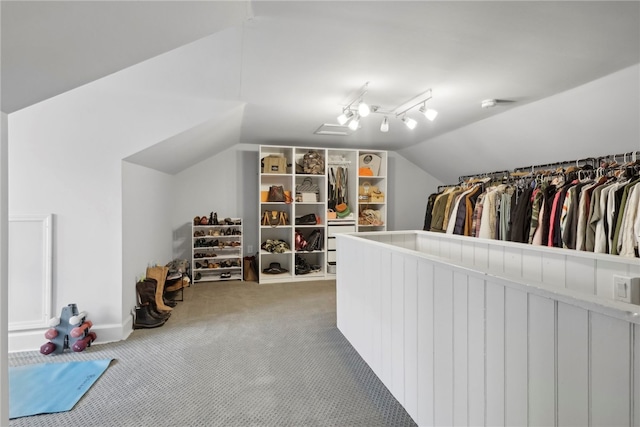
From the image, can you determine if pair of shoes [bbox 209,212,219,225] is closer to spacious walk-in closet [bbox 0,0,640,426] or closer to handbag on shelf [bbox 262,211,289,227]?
spacious walk-in closet [bbox 0,0,640,426]

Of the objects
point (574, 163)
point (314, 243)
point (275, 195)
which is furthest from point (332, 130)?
point (574, 163)

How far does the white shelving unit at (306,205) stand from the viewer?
483cm

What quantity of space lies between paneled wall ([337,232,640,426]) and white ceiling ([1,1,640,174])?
4.19 feet

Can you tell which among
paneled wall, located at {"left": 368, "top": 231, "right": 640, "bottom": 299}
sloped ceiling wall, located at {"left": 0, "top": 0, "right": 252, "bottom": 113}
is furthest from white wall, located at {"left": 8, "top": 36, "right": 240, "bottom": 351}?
paneled wall, located at {"left": 368, "top": 231, "right": 640, "bottom": 299}

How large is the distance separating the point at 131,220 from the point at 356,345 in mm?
2328

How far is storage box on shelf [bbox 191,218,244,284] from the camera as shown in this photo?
4.66 m

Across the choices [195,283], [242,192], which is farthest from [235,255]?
[242,192]

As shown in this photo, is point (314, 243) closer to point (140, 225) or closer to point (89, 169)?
point (140, 225)

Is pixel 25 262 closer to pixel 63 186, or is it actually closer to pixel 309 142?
pixel 63 186

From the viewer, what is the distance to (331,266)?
4977 millimetres

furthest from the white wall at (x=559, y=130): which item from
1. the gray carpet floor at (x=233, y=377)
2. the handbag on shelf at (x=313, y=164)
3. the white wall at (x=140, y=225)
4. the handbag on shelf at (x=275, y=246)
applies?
the white wall at (x=140, y=225)

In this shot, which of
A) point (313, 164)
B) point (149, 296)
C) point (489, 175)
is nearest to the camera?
point (149, 296)

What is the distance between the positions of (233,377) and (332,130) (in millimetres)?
3185

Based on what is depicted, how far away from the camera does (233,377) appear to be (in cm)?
217
